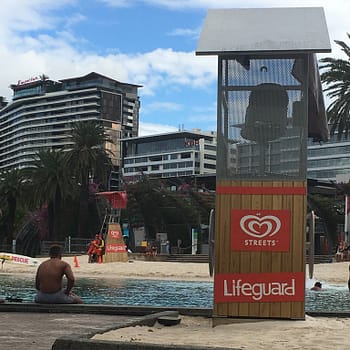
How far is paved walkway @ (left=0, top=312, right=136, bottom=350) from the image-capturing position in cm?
684

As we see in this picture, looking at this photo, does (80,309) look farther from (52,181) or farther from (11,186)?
(11,186)

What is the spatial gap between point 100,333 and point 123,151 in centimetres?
16027

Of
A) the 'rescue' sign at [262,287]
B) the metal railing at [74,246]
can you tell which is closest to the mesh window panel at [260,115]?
the 'rescue' sign at [262,287]

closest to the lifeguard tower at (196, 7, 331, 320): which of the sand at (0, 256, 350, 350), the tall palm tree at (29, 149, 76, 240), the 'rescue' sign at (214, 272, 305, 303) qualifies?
the 'rescue' sign at (214, 272, 305, 303)

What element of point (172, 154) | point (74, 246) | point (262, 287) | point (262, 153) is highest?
point (172, 154)

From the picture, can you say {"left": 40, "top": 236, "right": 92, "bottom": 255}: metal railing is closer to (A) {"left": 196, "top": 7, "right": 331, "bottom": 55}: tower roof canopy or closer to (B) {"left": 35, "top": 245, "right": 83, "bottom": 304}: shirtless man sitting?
(B) {"left": 35, "top": 245, "right": 83, "bottom": 304}: shirtless man sitting

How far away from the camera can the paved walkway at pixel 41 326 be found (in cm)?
684

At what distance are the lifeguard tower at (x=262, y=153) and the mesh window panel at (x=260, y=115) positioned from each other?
1 cm

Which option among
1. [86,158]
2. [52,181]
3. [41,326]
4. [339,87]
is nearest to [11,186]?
[52,181]

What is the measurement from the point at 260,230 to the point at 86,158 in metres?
52.1

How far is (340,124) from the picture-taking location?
41.8 meters

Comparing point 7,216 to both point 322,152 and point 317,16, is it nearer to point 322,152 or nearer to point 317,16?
point 317,16

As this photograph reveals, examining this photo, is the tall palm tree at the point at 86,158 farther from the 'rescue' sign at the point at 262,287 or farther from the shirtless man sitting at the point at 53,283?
the 'rescue' sign at the point at 262,287

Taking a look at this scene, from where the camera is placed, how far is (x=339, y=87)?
40.9 meters
